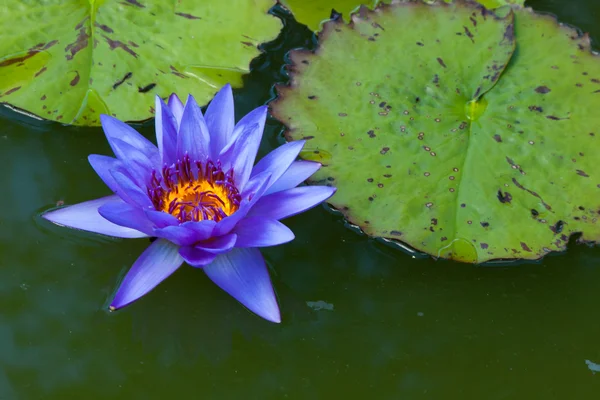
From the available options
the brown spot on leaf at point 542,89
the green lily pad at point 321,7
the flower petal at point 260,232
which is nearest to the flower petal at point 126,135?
the flower petal at point 260,232

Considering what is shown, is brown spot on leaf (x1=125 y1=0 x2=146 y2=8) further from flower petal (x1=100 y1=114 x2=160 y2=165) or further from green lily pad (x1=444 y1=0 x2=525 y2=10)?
green lily pad (x1=444 y1=0 x2=525 y2=10)

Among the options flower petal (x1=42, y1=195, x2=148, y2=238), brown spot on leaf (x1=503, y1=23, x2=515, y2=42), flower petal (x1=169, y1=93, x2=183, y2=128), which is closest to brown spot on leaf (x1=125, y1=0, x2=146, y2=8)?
flower petal (x1=169, y1=93, x2=183, y2=128)

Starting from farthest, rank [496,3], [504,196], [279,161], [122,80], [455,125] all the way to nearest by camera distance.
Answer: [496,3] < [122,80] < [455,125] < [504,196] < [279,161]

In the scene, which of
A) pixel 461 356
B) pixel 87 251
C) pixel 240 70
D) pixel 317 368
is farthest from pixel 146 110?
pixel 461 356

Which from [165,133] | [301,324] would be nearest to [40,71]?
[165,133]

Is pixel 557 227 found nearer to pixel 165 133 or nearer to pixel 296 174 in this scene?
pixel 296 174

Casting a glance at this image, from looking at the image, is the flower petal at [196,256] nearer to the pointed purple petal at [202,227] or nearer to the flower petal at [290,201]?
the pointed purple petal at [202,227]
